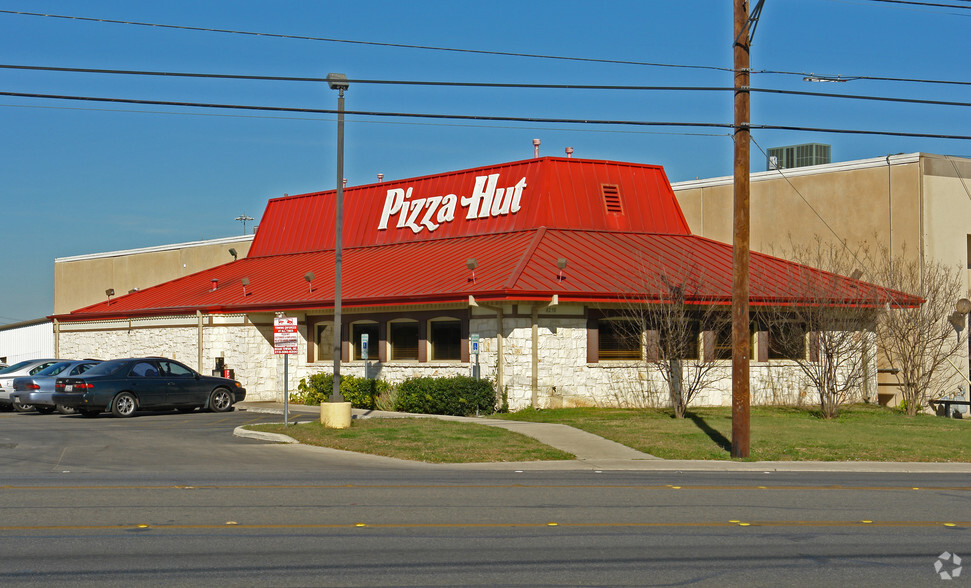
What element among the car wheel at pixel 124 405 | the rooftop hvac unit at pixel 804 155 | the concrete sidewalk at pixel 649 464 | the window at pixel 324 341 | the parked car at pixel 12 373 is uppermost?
the rooftop hvac unit at pixel 804 155

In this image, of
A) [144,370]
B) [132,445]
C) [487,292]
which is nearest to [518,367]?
[487,292]

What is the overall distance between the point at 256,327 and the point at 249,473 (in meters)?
17.8

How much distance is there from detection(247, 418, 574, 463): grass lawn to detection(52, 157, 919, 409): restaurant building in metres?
4.47

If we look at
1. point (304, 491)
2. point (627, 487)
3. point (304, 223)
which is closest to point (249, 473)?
point (304, 491)

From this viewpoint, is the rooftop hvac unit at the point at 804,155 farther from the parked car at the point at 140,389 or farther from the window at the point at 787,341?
the parked car at the point at 140,389

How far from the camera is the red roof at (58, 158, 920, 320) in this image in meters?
27.5

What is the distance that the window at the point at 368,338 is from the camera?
101 ft

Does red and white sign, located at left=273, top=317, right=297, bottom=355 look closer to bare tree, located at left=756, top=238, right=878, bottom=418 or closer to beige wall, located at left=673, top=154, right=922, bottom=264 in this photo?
bare tree, located at left=756, top=238, right=878, bottom=418

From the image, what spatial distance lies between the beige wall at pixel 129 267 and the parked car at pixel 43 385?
19.0 meters

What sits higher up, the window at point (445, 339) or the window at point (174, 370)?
the window at point (445, 339)

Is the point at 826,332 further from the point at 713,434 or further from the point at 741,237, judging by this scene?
the point at 741,237

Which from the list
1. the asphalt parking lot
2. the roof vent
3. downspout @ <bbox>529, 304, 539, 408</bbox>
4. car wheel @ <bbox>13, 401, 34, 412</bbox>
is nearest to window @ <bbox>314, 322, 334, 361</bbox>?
the asphalt parking lot

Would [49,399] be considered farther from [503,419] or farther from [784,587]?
[784,587]

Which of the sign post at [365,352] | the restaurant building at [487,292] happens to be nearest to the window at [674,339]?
the restaurant building at [487,292]
